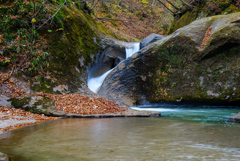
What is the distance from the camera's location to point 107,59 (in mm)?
15562

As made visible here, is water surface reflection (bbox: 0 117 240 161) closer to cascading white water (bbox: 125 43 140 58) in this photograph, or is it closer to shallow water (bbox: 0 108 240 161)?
shallow water (bbox: 0 108 240 161)

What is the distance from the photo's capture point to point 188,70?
1187 cm

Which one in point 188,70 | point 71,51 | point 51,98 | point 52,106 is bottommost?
point 52,106

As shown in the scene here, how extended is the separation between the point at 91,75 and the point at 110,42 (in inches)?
120

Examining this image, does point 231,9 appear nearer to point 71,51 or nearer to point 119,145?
point 71,51

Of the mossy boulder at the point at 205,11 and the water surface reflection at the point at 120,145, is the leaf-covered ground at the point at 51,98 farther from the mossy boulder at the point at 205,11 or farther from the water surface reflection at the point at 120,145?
the mossy boulder at the point at 205,11

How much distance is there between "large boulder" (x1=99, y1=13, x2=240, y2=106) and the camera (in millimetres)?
10992

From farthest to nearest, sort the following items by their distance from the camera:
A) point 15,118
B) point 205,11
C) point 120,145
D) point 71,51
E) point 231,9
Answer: point 205,11 < point 231,9 < point 71,51 < point 15,118 < point 120,145

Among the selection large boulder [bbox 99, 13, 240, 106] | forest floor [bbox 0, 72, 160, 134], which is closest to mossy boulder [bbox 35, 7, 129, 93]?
forest floor [bbox 0, 72, 160, 134]

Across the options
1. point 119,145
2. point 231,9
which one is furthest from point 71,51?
point 231,9

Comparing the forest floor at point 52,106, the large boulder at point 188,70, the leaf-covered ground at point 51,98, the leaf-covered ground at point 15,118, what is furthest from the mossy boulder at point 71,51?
the leaf-covered ground at point 15,118

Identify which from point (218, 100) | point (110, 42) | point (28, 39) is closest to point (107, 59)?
point (110, 42)

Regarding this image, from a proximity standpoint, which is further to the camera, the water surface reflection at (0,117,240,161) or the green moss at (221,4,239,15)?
the green moss at (221,4,239,15)

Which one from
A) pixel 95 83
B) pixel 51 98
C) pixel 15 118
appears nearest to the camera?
pixel 15 118
